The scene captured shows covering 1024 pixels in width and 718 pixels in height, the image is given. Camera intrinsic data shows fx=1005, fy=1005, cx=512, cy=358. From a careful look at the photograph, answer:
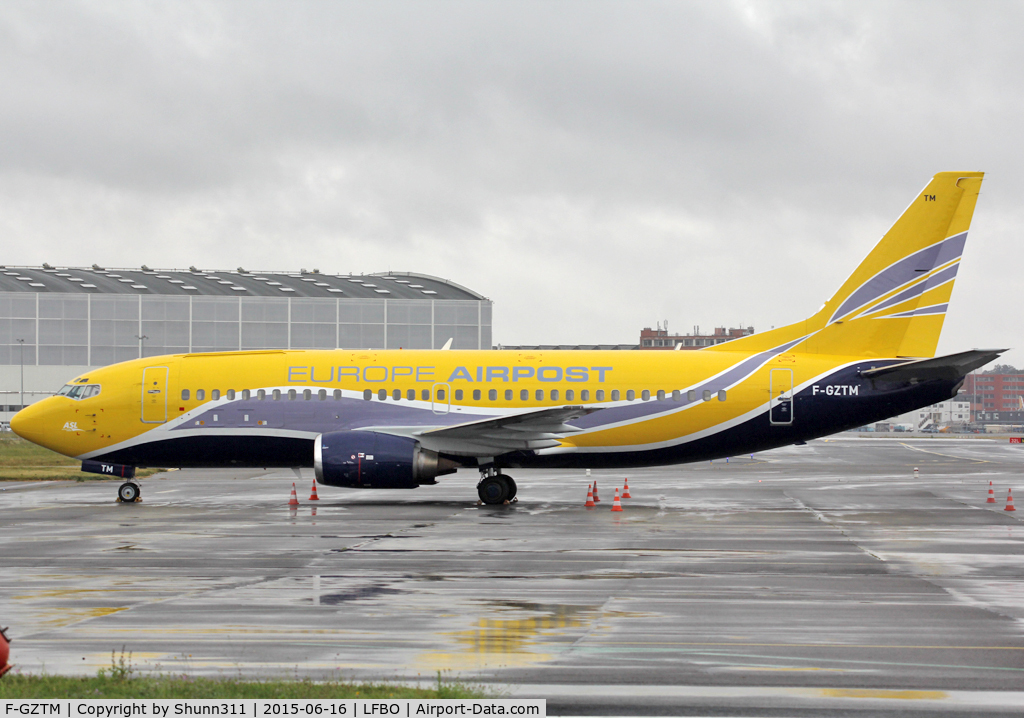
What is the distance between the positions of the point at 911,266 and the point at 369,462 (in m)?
14.9

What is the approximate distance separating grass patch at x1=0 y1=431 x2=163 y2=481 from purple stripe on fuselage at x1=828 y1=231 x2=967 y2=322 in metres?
26.2

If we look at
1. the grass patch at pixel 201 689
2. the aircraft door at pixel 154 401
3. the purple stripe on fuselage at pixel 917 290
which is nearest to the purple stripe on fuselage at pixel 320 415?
the aircraft door at pixel 154 401

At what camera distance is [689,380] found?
1019 inches

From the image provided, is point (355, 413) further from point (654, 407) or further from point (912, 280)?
point (912, 280)

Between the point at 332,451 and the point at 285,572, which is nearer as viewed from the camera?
the point at 285,572

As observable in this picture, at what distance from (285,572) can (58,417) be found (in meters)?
15.4

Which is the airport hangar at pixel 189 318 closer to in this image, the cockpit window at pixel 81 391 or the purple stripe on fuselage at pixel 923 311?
the cockpit window at pixel 81 391

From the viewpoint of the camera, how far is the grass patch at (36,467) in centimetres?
3562

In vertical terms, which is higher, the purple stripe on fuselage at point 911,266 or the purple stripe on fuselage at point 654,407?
the purple stripe on fuselage at point 911,266

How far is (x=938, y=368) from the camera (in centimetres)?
2447

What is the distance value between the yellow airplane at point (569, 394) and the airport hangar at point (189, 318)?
5698 cm

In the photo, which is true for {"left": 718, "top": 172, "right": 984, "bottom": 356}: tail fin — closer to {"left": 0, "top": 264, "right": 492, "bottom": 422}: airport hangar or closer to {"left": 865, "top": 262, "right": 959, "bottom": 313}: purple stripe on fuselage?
{"left": 865, "top": 262, "right": 959, "bottom": 313}: purple stripe on fuselage

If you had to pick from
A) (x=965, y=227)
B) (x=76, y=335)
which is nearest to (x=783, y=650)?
(x=965, y=227)

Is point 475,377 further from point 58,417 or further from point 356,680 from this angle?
point 356,680
